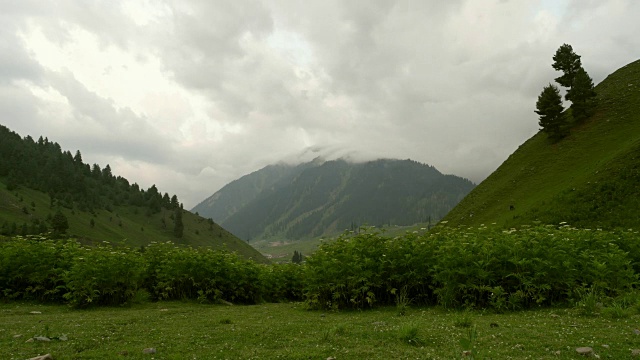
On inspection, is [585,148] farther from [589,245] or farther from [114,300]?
[114,300]

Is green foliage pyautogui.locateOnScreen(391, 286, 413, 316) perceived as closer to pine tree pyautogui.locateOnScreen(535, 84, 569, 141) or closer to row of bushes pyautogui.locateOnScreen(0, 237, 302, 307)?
row of bushes pyautogui.locateOnScreen(0, 237, 302, 307)

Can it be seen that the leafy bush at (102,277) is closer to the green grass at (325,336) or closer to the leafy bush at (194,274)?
the leafy bush at (194,274)

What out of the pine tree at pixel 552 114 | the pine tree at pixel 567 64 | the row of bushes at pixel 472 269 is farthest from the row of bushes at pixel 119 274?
the pine tree at pixel 567 64

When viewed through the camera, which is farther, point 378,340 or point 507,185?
point 507,185

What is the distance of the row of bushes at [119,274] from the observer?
60.4 ft

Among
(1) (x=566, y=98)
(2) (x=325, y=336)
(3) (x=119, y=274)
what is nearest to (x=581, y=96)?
(1) (x=566, y=98)

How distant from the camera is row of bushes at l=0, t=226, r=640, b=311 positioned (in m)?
14.3

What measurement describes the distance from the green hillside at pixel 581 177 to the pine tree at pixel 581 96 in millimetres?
1601

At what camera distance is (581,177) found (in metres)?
51.2

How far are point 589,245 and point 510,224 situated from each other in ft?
117

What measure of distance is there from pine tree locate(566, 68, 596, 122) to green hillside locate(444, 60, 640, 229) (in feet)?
5.25

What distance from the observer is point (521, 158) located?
251ft

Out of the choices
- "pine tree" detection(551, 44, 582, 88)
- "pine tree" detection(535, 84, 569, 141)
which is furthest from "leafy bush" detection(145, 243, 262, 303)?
"pine tree" detection(551, 44, 582, 88)

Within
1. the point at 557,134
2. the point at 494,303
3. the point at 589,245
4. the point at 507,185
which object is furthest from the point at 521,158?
the point at 494,303
